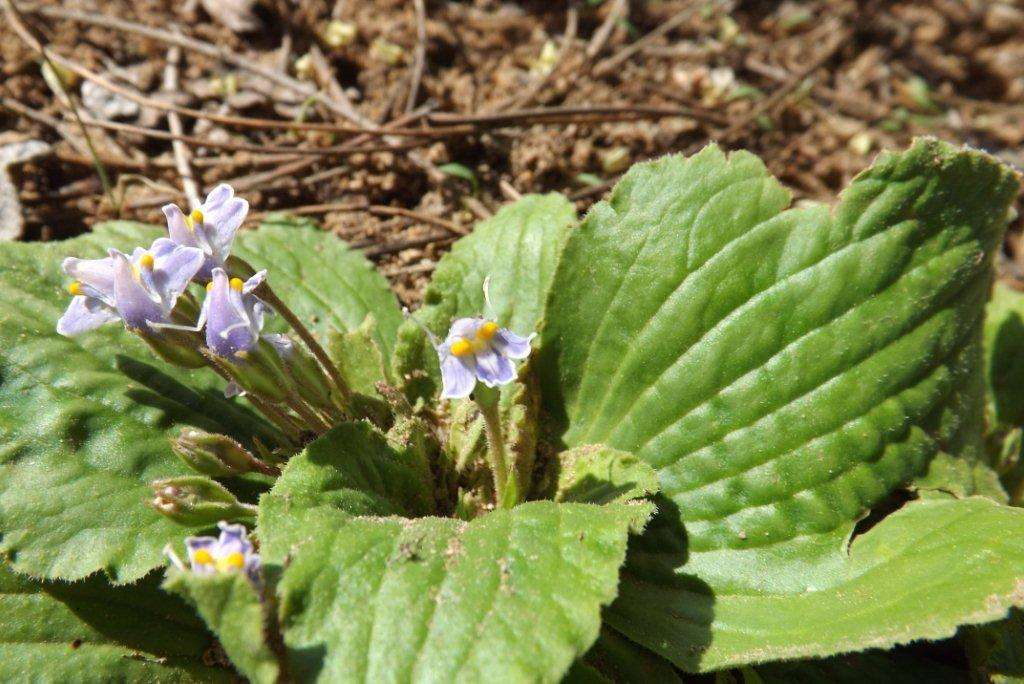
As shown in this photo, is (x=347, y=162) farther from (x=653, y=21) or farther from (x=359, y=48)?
(x=653, y=21)

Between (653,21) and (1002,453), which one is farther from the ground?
(653,21)

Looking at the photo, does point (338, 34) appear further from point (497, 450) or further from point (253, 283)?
point (497, 450)

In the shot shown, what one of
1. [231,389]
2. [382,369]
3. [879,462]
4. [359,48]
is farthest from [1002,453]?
[359,48]

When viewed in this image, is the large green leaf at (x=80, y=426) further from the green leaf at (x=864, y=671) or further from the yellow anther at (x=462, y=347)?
the green leaf at (x=864, y=671)

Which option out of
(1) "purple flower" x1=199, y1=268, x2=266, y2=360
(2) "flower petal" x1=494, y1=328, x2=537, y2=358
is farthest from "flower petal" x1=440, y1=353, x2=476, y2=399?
(1) "purple flower" x1=199, y1=268, x2=266, y2=360

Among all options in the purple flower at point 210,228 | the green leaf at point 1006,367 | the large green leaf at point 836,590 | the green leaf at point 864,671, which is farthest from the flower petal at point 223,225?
the green leaf at point 1006,367

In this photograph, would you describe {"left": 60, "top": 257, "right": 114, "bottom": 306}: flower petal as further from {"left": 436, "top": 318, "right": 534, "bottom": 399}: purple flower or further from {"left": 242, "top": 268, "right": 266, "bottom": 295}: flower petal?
{"left": 436, "top": 318, "right": 534, "bottom": 399}: purple flower
